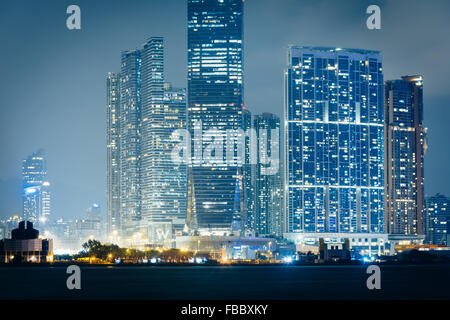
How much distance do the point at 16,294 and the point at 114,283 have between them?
32.2 metres

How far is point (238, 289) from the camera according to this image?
125000mm
